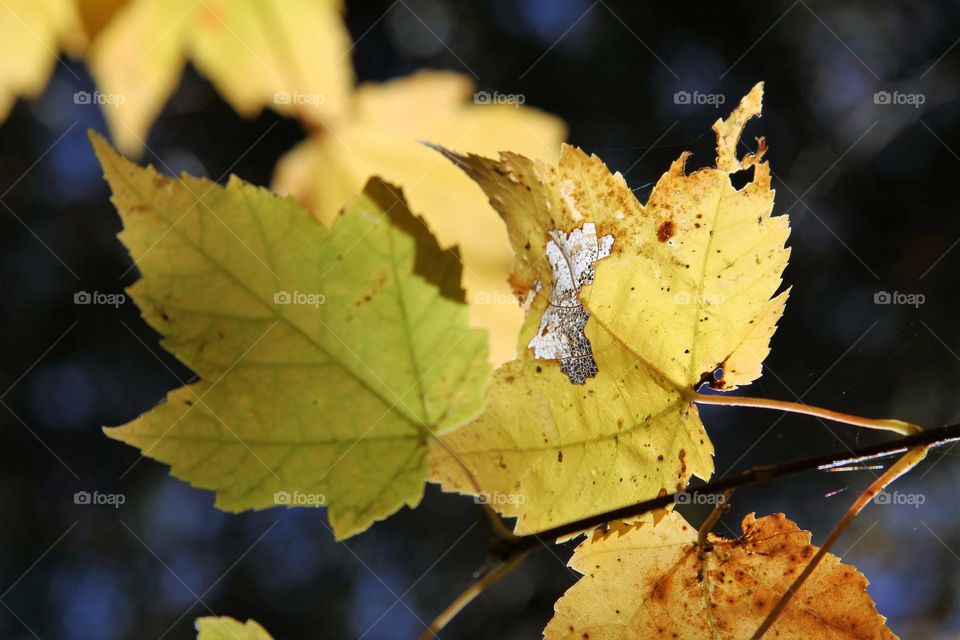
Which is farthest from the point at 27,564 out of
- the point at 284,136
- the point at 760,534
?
the point at 760,534

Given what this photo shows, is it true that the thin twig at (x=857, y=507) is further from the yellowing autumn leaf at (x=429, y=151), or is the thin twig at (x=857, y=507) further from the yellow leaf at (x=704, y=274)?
the yellowing autumn leaf at (x=429, y=151)

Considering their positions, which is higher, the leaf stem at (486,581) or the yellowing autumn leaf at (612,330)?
the yellowing autumn leaf at (612,330)

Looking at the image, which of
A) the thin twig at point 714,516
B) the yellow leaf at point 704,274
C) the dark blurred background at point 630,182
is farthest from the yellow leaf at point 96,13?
the dark blurred background at point 630,182

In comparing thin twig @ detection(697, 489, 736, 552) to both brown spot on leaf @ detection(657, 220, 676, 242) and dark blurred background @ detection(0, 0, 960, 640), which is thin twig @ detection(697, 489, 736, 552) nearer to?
brown spot on leaf @ detection(657, 220, 676, 242)

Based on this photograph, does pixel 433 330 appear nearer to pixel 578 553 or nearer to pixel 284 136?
pixel 578 553

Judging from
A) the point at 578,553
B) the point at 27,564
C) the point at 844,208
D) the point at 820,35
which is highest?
the point at 820,35

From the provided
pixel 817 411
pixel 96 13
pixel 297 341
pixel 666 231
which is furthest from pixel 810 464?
pixel 96 13
